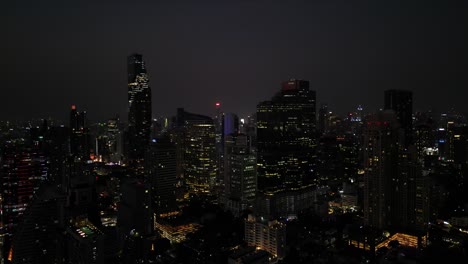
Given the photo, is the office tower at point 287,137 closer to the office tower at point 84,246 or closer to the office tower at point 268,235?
the office tower at point 268,235

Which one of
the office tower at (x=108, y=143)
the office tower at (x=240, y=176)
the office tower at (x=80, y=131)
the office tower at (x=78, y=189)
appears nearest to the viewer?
the office tower at (x=78, y=189)

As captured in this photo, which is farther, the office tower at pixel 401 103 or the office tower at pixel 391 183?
the office tower at pixel 401 103

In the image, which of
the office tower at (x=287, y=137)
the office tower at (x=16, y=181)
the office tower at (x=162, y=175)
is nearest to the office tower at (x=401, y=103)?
the office tower at (x=287, y=137)

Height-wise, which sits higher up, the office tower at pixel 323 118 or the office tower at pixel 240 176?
the office tower at pixel 323 118

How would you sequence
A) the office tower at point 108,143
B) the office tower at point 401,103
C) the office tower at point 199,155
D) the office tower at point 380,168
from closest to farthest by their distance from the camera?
1. the office tower at point 380,168
2. the office tower at point 199,155
3. the office tower at point 401,103
4. the office tower at point 108,143

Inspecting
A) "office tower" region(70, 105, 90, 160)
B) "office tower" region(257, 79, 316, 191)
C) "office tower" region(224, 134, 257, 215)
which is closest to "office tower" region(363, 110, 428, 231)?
"office tower" region(224, 134, 257, 215)
